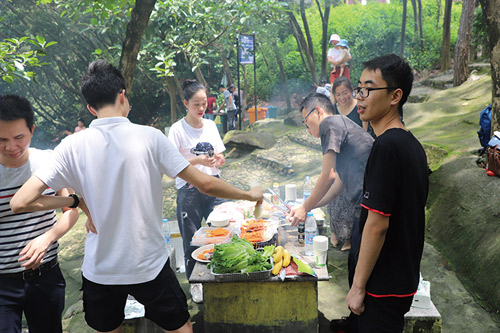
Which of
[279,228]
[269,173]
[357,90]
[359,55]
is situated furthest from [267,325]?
[359,55]

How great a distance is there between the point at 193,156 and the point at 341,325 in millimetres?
2328

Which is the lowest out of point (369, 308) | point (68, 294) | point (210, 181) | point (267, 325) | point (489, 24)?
point (68, 294)

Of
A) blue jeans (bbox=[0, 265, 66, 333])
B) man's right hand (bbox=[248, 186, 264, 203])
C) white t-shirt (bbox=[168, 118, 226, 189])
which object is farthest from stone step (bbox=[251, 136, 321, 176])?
blue jeans (bbox=[0, 265, 66, 333])

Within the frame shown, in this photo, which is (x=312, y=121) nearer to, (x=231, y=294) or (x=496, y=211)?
(x=231, y=294)

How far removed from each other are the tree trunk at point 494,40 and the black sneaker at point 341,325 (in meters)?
3.78

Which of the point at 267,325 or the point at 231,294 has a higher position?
the point at 231,294

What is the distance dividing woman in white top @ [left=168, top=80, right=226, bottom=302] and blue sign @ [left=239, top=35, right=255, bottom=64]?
835 cm

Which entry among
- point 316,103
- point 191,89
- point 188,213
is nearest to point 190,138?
point 191,89

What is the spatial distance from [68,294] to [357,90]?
5486mm

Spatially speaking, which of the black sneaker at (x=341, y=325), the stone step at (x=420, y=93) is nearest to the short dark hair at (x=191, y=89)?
the black sneaker at (x=341, y=325)

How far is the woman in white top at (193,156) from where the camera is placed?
4141 mm

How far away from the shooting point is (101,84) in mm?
2209

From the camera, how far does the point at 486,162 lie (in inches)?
215

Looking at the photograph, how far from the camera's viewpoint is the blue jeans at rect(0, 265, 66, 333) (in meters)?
2.41
